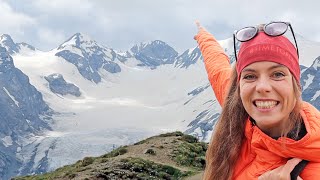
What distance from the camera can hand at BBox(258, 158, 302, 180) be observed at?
12.7 ft

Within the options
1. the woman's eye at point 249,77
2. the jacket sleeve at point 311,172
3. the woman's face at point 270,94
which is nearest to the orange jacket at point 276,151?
the jacket sleeve at point 311,172

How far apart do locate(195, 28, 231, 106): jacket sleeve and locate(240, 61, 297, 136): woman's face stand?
987 mm

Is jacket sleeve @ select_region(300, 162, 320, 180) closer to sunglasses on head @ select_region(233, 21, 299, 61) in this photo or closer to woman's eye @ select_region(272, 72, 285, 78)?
woman's eye @ select_region(272, 72, 285, 78)

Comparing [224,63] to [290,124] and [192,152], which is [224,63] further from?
[192,152]

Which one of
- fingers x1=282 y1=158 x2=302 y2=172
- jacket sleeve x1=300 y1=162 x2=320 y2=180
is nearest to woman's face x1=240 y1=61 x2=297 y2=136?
fingers x1=282 y1=158 x2=302 y2=172

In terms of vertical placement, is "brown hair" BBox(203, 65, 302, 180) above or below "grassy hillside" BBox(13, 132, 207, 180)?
below

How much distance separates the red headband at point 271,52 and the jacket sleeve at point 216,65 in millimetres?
944

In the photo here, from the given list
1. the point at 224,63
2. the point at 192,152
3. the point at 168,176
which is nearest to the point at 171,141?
the point at 192,152

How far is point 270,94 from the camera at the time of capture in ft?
13.7

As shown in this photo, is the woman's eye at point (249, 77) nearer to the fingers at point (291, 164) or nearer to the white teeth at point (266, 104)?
the white teeth at point (266, 104)

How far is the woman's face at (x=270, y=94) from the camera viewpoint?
13.6ft

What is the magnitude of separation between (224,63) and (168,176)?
63.5 feet

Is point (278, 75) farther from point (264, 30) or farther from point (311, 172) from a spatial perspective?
point (311, 172)

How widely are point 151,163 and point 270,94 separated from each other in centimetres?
2165
